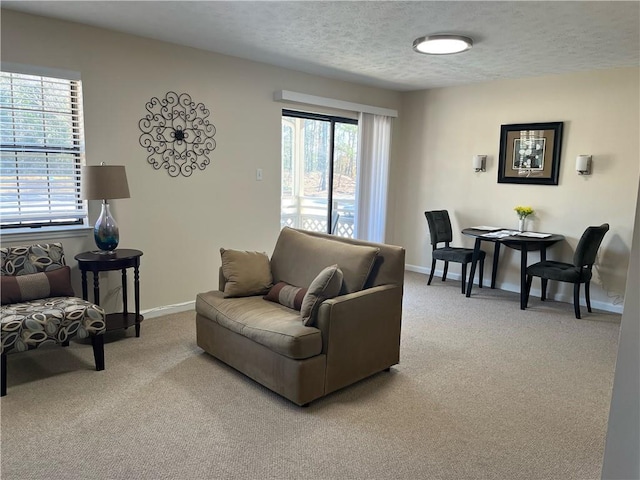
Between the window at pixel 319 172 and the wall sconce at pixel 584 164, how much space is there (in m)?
2.51

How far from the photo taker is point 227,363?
3035mm

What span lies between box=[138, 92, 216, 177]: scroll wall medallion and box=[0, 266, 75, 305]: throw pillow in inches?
49.2

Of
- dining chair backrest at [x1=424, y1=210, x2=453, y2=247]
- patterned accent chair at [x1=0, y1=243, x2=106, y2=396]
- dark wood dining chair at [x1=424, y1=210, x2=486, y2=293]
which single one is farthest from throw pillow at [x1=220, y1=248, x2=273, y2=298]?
dining chair backrest at [x1=424, y1=210, x2=453, y2=247]

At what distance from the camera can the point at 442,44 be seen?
3.53 meters

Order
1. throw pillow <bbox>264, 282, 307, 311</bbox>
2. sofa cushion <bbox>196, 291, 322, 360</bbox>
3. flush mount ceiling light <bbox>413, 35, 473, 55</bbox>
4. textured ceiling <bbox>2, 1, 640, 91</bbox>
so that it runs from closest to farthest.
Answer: sofa cushion <bbox>196, 291, 322, 360</bbox> < textured ceiling <bbox>2, 1, 640, 91</bbox> < throw pillow <bbox>264, 282, 307, 311</bbox> < flush mount ceiling light <bbox>413, 35, 473, 55</bbox>

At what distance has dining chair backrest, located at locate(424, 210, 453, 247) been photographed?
5.46 metres

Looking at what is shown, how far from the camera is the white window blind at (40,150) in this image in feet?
10.7

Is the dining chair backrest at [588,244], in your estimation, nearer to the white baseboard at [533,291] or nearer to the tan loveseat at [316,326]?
the white baseboard at [533,291]

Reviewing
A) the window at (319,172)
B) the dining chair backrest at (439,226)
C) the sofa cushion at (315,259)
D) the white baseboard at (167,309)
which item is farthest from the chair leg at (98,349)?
the dining chair backrest at (439,226)

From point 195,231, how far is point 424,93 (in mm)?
3586

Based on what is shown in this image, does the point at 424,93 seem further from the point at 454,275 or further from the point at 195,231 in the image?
the point at 195,231

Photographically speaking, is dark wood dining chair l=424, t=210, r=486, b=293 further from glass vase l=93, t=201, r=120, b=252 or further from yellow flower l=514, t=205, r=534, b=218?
glass vase l=93, t=201, r=120, b=252

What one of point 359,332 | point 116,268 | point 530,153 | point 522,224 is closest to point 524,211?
point 522,224

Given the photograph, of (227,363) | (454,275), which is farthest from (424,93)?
(227,363)
